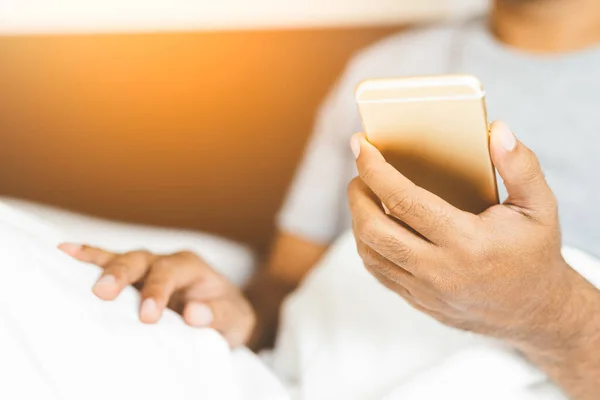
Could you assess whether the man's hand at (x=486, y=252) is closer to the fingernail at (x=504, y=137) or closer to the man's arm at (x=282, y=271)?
the fingernail at (x=504, y=137)

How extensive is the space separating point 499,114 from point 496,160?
38 centimetres

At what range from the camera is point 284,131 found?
103cm

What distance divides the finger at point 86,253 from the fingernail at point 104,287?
2.0 inches

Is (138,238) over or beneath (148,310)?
beneath

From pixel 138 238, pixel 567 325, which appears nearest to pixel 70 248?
pixel 138 238

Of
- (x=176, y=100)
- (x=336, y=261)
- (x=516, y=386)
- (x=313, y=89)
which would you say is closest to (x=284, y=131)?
(x=313, y=89)

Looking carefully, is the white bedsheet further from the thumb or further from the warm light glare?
the warm light glare

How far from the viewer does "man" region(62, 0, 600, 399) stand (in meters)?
0.47

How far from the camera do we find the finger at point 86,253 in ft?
1.87

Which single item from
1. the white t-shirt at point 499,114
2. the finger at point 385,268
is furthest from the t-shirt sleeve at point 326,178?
the finger at point 385,268

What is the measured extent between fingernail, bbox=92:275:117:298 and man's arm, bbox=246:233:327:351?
306 millimetres

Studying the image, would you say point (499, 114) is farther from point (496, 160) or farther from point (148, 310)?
point (148, 310)

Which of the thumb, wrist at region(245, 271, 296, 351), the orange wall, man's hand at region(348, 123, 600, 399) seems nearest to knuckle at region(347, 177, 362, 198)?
man's hand at region(348, 123, 600, 399)

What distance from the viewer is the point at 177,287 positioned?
610 mm
